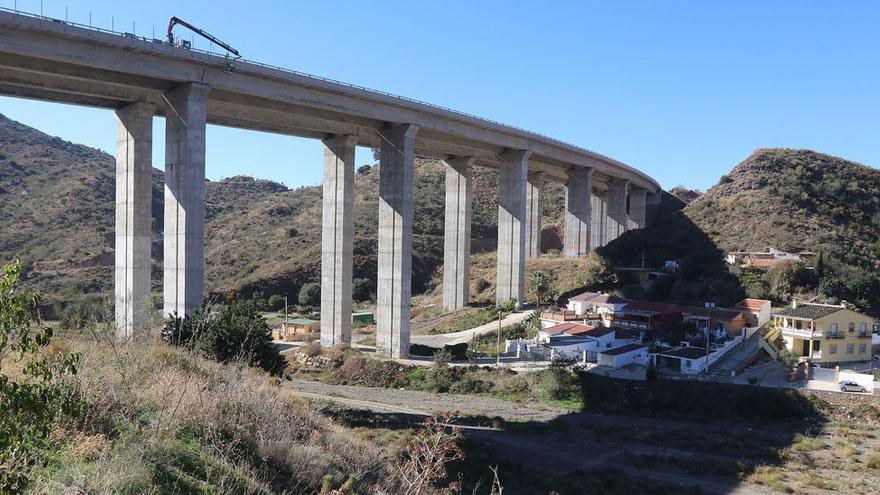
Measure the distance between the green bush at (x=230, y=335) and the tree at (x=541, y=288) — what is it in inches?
1330

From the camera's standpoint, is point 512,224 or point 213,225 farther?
point 213,225

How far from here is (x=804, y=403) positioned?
31.0 meters

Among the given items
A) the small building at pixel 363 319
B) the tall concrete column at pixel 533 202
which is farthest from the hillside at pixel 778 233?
the small building at pixel 363 319

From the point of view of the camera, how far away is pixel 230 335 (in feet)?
77.7

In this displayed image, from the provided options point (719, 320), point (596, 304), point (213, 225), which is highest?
point (213, 225)

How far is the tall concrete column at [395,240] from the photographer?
133 ft

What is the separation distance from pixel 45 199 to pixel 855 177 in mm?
102968

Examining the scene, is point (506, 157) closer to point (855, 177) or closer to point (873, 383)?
point (873, 383)

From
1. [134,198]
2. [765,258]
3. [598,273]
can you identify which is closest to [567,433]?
[134,198]

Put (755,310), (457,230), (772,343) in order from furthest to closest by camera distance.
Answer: (457,230) < (755,310) < (772,343)

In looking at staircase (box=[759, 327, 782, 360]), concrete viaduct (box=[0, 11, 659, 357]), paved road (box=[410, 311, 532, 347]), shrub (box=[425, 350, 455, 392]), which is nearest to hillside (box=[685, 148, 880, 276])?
staircase (box=[759, 327, 782, 360])

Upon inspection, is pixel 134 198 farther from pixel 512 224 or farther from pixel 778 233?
pixel 778 233

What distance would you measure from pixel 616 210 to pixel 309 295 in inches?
1685

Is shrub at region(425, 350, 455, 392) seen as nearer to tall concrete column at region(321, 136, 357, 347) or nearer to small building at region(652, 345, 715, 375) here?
tall concrete column at region(321, 136, 357, 347)
